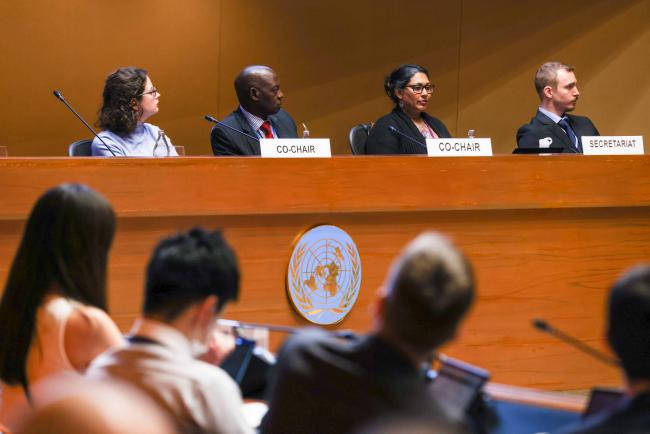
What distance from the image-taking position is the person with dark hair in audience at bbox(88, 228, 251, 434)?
1.46m

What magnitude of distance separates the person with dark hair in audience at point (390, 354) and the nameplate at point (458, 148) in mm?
2407

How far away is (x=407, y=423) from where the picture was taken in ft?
2.08

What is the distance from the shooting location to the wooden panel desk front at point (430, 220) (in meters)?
3.35

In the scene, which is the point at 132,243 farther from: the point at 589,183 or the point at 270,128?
the point at 589,183

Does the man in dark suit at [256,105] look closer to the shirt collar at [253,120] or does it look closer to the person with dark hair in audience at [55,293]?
the shirt collar at [253,120]

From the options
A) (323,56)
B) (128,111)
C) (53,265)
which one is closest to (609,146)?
(128,111)

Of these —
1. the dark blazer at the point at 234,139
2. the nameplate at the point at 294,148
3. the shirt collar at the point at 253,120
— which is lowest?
the nameplate at the point at 294,148

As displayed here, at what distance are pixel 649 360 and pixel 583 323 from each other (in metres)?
2.71

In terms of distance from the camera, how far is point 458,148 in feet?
12.7

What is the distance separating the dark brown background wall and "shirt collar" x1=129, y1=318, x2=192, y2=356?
435 cm

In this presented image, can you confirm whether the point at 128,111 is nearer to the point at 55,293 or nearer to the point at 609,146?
the point at 609,146

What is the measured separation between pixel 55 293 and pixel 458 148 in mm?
2233

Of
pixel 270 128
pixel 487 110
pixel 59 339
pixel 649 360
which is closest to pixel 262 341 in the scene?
pixel 59 339

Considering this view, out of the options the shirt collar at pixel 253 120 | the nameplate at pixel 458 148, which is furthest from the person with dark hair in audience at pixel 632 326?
the shirt collar at pixel 253 120
